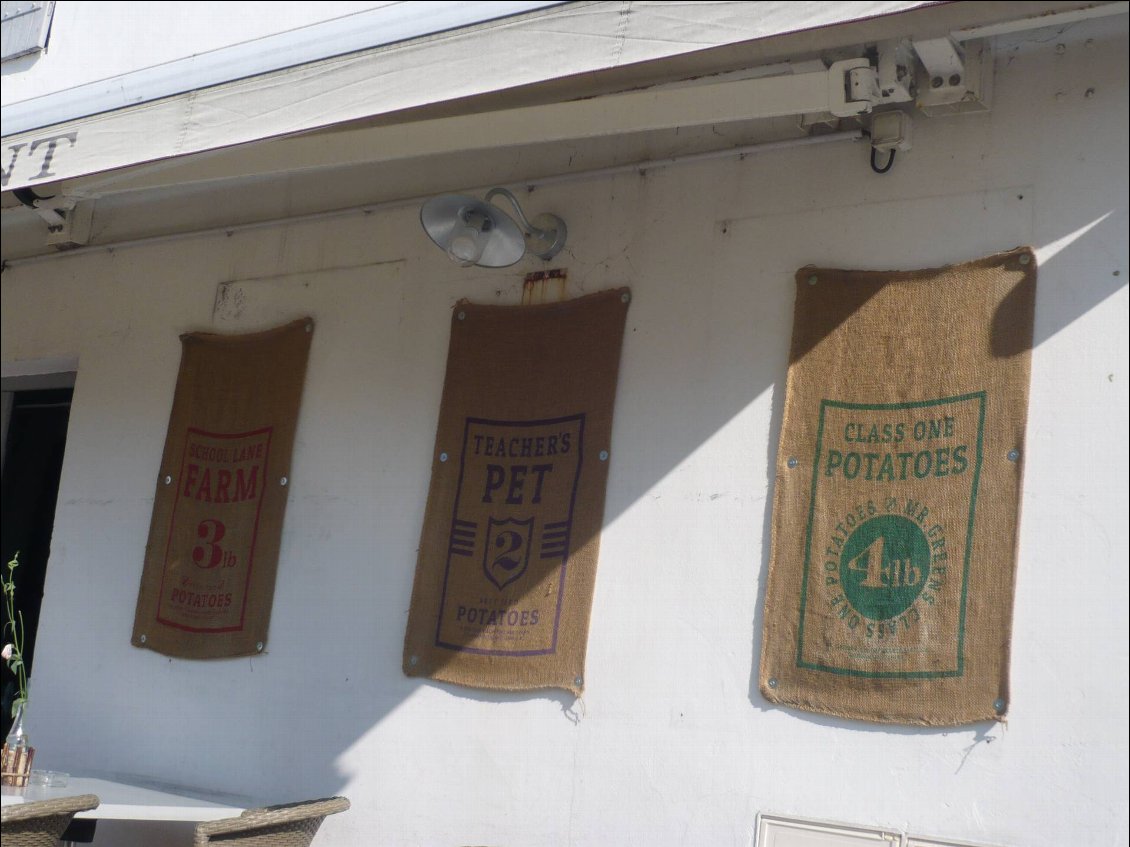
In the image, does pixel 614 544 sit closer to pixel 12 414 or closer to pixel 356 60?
pixel 356 60

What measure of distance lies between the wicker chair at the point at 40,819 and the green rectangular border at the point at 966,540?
78.2 inches

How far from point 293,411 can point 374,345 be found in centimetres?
40

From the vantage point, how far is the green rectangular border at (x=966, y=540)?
3.24m

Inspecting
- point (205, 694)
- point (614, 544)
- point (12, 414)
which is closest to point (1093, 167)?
point (614, 544)

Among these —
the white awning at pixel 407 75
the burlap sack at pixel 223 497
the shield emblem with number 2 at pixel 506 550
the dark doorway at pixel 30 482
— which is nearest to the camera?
the white awning at pixel 407 75

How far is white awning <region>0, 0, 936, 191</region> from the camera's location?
2.93 meters

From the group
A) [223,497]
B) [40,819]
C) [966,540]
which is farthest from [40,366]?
[966,540]

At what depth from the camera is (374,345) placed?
14.8 feet

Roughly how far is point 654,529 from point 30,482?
3.78 m

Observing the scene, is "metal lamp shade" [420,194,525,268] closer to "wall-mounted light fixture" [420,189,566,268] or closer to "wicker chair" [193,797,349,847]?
"wall-mounted light fixture" [420,189,566,268]

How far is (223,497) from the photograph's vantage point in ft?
15.4

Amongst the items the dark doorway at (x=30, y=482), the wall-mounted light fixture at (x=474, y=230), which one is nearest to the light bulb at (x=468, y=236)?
the wall-mounted light fixture at (x=474, y=230)

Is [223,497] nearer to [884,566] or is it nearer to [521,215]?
[521,215]

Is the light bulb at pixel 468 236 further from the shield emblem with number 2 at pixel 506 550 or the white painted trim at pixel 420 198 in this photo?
the shield emblem with number 2 at pixel 506 550
